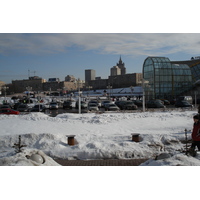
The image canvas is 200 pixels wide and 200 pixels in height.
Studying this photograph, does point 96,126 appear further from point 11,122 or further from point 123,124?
point 11,122

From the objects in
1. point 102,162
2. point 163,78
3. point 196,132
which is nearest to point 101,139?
point 102,162

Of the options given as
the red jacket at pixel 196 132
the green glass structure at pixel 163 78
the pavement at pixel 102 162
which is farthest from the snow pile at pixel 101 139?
the green glass structure at pixel 163 78

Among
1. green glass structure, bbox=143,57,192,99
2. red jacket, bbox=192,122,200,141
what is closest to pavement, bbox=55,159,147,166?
red jacket, bbox=192,122,200,141

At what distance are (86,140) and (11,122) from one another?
5573 mm

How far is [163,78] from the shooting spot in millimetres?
40031

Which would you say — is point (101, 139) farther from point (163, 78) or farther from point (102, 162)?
point (163, 78)

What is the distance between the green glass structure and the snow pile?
25124 millimetres

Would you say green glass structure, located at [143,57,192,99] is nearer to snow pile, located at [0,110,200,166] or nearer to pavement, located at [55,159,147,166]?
snow pile, located at [0,110,200,166]

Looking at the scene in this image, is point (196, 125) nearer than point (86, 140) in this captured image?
Yes

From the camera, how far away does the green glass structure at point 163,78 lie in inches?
1559

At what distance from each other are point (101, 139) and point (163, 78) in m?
32.3

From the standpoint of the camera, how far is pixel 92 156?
26.1 ft

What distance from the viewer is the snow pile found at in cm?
675

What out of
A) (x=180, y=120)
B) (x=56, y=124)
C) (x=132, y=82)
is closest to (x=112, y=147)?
(x=56, y=124)
